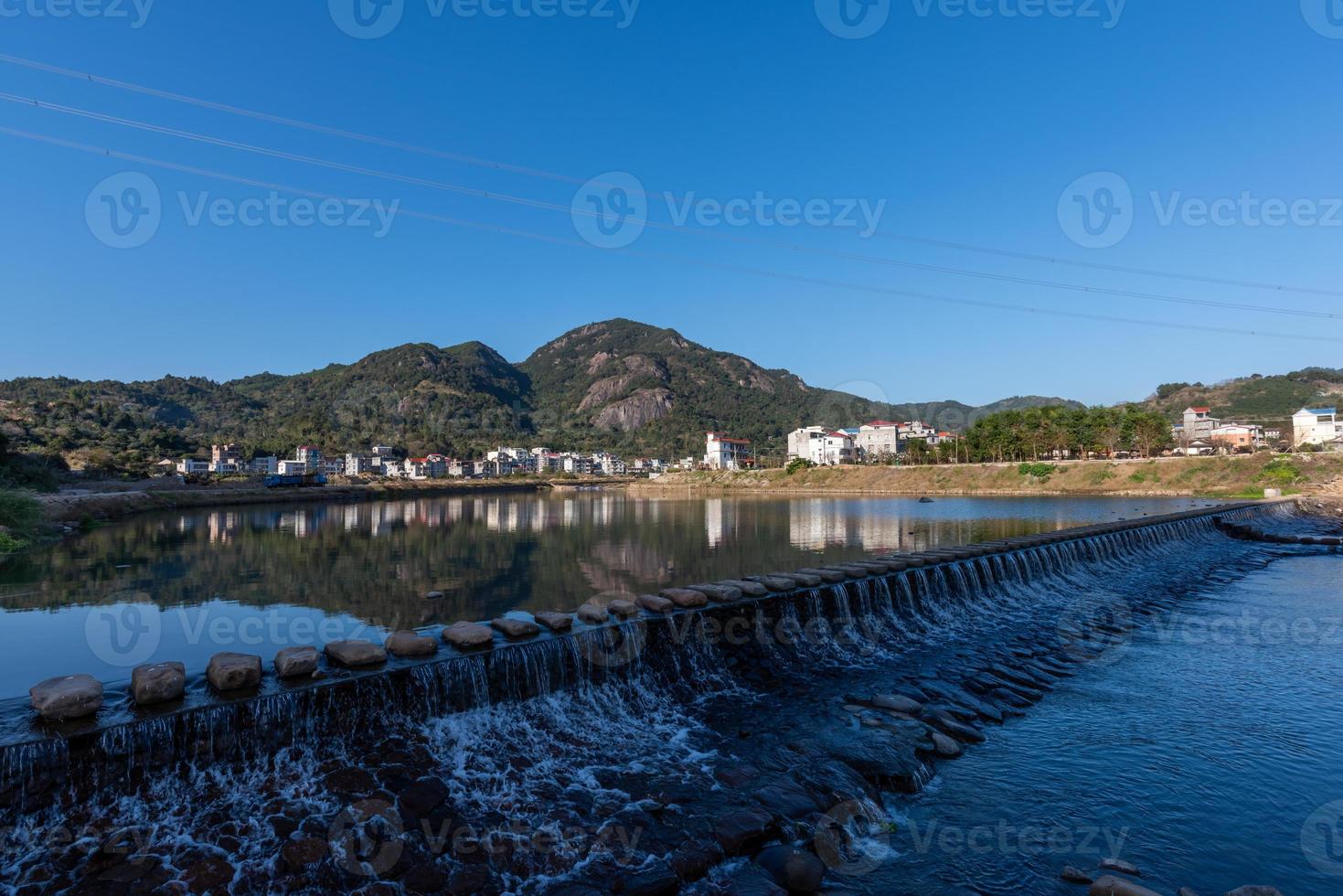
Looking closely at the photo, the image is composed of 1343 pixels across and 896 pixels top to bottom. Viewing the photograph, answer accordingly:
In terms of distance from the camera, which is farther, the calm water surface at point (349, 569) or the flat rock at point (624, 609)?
the calm water surface at point (349, 569)

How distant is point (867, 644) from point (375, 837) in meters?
9.01

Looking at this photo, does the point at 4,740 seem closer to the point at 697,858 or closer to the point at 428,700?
the point at 428,700

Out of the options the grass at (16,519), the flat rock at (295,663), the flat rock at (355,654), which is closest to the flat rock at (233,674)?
the flat rock at (295,663)

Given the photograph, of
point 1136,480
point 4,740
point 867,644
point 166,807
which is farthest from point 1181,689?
point 1136,480

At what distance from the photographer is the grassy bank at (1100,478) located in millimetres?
53500

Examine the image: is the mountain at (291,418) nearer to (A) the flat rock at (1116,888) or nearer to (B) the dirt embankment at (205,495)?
(B) the dirt embankment at (205,495)

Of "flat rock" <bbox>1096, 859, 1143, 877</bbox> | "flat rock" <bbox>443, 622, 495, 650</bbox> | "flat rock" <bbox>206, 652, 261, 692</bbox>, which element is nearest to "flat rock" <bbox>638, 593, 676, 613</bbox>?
"flat rock" <bbox>443, 622, 495, 650</bbox>

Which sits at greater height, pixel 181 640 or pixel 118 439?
pixel 118 439

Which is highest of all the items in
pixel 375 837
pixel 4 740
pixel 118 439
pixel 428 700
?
pixel 118 439

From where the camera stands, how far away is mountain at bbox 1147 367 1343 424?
140 metres

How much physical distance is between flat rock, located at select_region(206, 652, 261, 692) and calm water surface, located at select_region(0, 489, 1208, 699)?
3.77 m

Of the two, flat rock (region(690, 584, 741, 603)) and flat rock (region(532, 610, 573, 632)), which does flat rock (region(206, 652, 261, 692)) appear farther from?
flat rock (region(690, 584, 741, 603))

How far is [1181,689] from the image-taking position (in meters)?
9.89

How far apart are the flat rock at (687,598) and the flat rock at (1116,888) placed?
6.28 m
